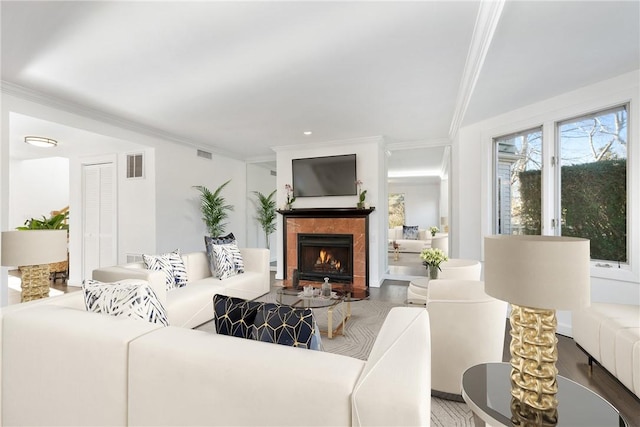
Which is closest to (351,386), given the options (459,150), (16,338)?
(16,338)

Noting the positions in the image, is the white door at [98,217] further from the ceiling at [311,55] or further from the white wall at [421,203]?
the white wall at [421,203]

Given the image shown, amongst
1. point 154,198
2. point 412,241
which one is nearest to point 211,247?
point 154,198

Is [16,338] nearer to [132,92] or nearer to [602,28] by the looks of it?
[132,92]

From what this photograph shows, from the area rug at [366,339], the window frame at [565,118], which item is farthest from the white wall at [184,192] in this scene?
the window frame at [565,118]

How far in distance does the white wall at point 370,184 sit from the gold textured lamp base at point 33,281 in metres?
3.87

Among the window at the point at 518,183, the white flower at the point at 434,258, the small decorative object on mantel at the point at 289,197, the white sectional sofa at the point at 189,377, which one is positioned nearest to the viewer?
the white sectional sofa at the point at 189,377

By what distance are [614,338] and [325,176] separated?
4.16 metres

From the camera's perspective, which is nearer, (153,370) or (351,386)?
(351,386)

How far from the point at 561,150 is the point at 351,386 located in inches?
145

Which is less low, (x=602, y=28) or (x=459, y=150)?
(x=602, y=28)

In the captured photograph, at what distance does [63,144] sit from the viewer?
4660 mm

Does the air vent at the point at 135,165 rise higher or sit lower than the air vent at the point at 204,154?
lower

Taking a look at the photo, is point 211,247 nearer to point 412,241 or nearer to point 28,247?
point 28,247

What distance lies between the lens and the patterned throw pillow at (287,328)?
3.95ft
